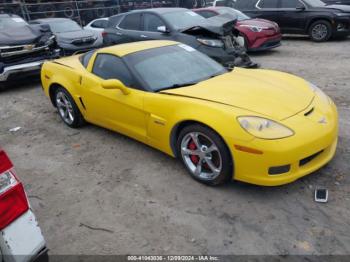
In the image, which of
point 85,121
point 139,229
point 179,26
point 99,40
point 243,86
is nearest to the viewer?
point 139,229

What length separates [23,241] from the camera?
1.88 m

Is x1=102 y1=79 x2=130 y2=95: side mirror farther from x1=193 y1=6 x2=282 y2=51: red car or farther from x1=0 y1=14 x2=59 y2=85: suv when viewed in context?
x1=193 y1=6 x2=282 y2=51: red car

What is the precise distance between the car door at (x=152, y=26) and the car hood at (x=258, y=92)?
4.49 m

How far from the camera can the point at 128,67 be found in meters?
4.12

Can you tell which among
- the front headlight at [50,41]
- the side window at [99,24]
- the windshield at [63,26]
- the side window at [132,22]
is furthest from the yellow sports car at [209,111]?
the side window at [99,24]

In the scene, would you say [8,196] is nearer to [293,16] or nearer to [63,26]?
[63,26]

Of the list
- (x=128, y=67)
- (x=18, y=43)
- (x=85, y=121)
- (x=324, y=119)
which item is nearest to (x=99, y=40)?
(x=18, y=43)

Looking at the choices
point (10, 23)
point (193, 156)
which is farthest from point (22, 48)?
point (193, 156)

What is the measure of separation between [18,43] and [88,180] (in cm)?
536

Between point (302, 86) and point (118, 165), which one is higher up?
point (302, 86)

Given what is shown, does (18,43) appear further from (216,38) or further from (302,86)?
(302,86)

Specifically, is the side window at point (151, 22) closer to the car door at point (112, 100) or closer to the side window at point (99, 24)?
the side window at point (99, 24)

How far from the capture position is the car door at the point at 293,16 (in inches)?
449

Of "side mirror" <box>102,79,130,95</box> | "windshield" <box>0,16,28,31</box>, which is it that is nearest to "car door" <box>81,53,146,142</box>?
"side mirror" <box>102,79,130,95</box>
